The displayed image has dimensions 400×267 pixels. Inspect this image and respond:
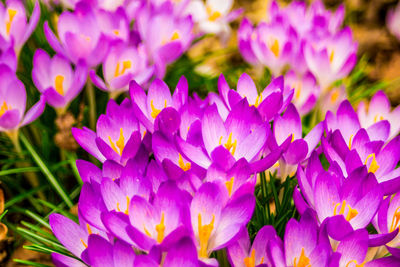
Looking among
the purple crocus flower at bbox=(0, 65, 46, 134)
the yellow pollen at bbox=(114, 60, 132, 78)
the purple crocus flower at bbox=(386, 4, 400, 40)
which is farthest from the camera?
the purple crocus flower at bbox=(386, 4, 400, 40)

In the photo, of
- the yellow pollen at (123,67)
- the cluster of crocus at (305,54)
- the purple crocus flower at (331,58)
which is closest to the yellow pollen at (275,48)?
the cluster of crocus at (305,54)

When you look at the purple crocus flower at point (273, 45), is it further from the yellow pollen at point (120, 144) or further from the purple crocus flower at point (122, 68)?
the yellow pollen at point (120, 144)

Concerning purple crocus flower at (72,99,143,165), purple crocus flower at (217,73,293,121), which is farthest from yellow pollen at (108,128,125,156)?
purple crocus flower at (217,73,293,121)

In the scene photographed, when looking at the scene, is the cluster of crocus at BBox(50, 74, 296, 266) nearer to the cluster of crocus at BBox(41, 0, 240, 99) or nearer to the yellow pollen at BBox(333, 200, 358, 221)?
the yellow pollen at BBox(333, 200, 358, 221)

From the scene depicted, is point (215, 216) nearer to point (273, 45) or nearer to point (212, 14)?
point (273, 45)

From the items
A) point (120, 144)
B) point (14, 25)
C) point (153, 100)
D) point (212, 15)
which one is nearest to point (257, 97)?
point (153, 100)

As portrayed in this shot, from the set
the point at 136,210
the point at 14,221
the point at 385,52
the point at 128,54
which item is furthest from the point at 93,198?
the point at 385,52
